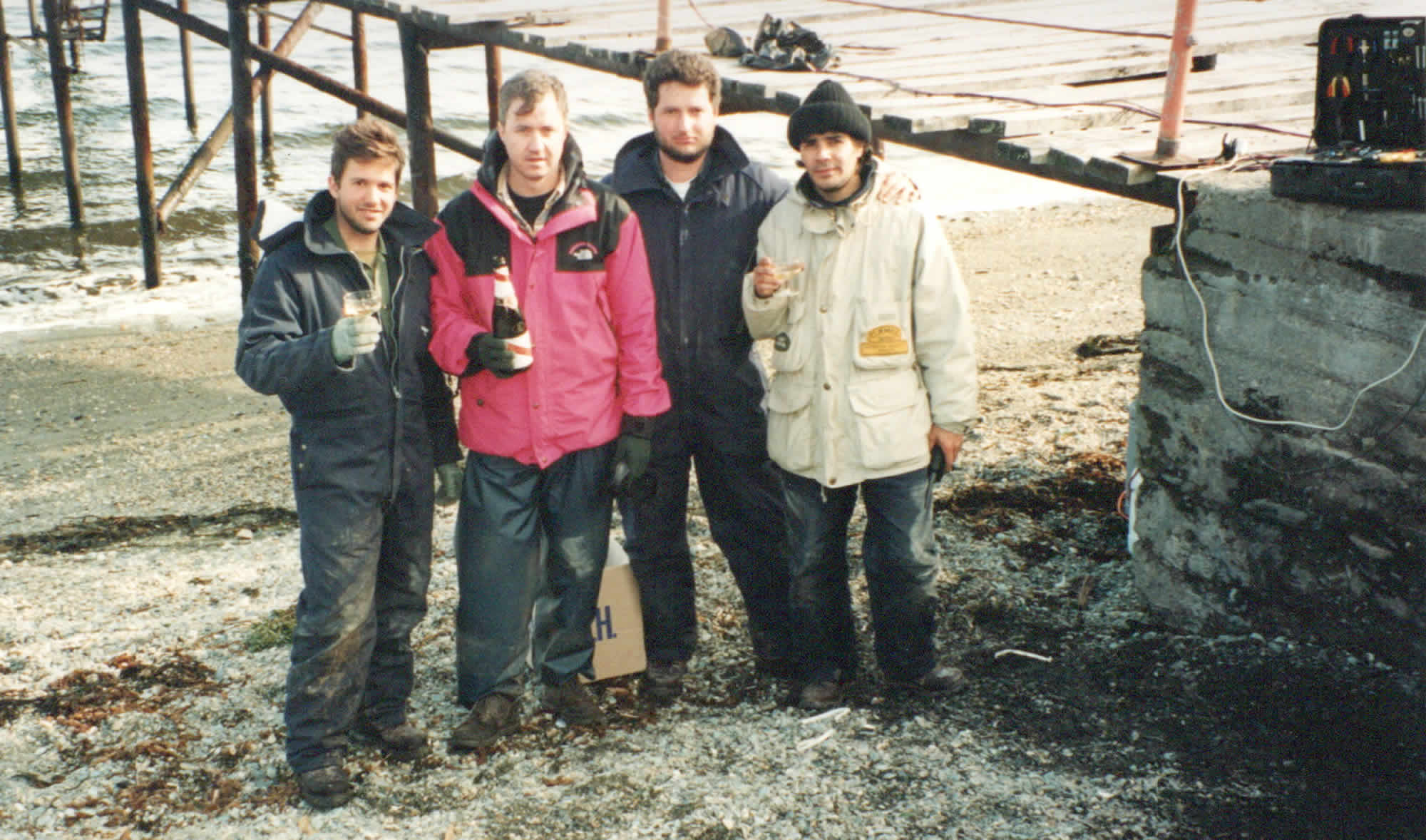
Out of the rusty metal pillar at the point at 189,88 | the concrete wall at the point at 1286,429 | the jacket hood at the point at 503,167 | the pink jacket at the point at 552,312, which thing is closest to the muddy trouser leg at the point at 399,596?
the pink jacket at the point at 552,312

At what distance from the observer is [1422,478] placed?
404 centimetres

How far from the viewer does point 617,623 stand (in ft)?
15.4

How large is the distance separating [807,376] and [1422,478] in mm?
1819

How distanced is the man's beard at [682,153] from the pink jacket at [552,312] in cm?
25

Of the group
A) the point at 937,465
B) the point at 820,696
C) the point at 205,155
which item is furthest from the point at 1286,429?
the point at 205,155

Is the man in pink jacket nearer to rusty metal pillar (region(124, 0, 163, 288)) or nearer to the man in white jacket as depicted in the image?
the man in white jacket

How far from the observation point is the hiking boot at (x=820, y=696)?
4.52 m

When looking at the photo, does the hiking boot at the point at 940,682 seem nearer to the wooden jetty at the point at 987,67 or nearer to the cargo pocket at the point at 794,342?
the cargo pocket at the point at 794,342

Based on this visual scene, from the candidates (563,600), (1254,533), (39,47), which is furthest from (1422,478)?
(39,47)

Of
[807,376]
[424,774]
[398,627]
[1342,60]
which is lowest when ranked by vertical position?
[424,774]

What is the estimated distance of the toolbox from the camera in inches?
155

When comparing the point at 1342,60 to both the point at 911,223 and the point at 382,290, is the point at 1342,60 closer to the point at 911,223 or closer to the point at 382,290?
the point at 911,223

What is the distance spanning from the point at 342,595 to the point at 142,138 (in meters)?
9.62

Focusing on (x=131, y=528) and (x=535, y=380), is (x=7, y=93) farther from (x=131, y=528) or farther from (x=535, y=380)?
(x=535, y=380)
